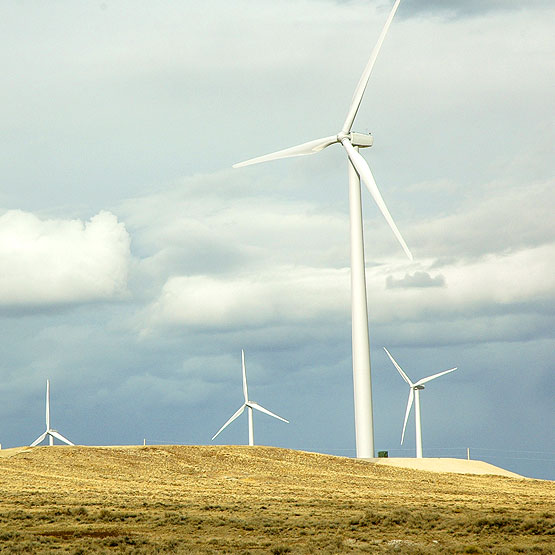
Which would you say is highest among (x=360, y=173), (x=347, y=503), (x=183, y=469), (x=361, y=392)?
(x=360, y=173)

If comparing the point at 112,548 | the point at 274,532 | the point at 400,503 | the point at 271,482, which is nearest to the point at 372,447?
the point at 271,482

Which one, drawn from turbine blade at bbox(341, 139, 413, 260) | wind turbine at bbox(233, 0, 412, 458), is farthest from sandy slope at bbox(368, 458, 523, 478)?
turbine blade at bbox(341, 139, 413, 260)

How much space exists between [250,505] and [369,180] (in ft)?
105

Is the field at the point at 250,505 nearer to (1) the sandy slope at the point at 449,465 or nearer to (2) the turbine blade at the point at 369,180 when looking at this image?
(1) the sandy slope at the point at 449,465

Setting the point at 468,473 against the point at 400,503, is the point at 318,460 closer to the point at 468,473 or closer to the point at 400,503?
the point at 468,473

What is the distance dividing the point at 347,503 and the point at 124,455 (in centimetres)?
2545

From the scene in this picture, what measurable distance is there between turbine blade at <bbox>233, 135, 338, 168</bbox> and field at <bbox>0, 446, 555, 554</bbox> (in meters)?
23.8

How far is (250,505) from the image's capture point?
43.7 metres

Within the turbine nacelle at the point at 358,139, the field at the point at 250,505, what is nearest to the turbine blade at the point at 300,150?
the turbine nacelle at the point at 358,139

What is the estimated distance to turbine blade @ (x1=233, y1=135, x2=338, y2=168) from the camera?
247 ft

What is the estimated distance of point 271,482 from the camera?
Answer: 58.7 m

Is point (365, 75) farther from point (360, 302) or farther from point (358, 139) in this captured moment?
point (360, 302)

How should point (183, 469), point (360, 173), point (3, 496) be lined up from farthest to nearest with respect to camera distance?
point (360, 173)
point (183, 469)
point (3, 496)

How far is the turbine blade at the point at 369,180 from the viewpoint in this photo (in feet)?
207
